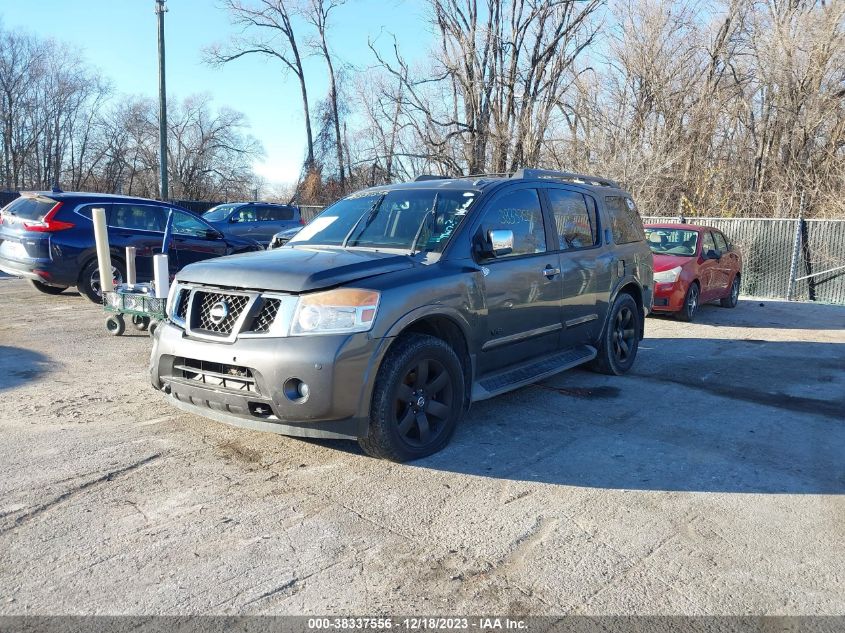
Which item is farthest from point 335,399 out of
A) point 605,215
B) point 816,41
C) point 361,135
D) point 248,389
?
point 361,135

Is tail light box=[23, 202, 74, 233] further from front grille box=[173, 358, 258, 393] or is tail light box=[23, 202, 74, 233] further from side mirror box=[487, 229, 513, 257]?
side mirror box=[487, 229, 513, 257]

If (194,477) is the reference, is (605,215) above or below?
above

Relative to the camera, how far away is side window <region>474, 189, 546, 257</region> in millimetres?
5160

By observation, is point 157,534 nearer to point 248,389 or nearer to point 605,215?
point 248,389

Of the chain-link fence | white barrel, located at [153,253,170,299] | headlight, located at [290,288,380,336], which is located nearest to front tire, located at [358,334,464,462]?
headlight, located at [290,288,380,336]

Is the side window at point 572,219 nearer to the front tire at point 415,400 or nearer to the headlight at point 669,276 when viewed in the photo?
the front tire at point 415,400

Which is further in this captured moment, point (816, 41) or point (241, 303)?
point (816, 41)

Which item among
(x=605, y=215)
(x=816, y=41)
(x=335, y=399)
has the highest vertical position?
(x=816, y=41)

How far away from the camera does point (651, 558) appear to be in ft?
10.5

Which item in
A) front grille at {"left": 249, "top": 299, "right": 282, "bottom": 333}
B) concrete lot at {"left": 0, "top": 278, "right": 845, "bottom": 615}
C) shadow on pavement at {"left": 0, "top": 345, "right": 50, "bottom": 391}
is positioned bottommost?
concrete lot at {"left": 0, "top": 278, "right": 845, "bottom": 615}

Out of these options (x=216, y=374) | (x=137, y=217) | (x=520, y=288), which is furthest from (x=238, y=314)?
(x=137, y=217)

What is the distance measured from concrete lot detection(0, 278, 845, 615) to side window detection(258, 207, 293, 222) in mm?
12906

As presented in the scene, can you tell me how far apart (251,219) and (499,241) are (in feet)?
47.7

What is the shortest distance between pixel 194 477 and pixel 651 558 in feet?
8.48
